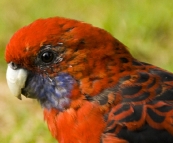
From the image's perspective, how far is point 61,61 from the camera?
10.3 ft

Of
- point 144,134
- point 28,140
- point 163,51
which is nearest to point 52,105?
point 144,134

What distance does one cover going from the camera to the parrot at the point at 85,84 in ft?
9.95

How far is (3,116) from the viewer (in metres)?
4.59

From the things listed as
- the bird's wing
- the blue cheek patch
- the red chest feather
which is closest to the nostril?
the blue cheek patch

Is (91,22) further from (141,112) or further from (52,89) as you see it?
(141,112)

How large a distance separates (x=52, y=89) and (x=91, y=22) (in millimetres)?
2292

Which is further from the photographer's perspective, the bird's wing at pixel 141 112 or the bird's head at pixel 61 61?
the bird's head at pixel 61 61

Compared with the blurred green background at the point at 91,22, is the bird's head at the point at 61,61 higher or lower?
higher

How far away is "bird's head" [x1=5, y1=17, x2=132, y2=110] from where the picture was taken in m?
3.10

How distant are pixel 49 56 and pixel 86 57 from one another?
203 mm

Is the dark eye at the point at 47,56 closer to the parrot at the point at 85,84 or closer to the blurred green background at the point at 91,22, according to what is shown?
the parrot at the point at 85,84

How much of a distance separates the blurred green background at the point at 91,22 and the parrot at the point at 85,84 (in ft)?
3.67

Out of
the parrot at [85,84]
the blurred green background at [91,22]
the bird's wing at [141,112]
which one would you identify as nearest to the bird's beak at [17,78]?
the parrot at [85,84]

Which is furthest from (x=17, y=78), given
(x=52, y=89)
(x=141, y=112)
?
(x=141, y=112)
